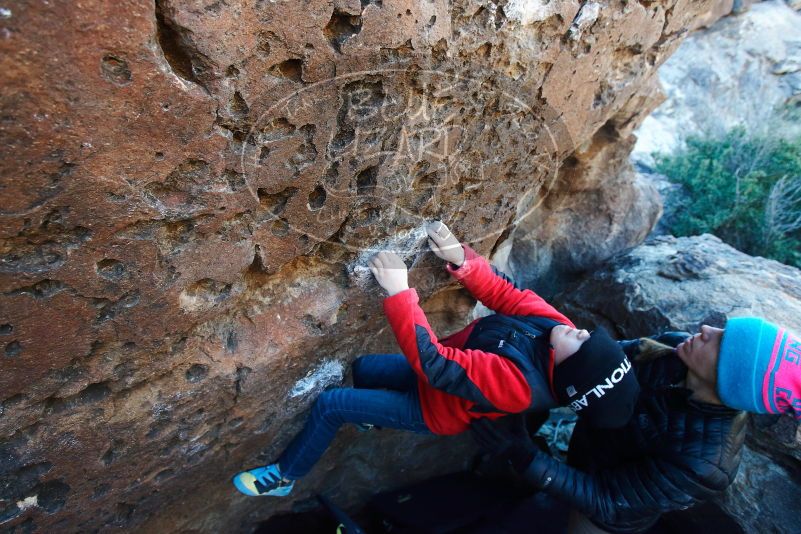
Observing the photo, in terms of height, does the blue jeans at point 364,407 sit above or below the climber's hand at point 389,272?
below

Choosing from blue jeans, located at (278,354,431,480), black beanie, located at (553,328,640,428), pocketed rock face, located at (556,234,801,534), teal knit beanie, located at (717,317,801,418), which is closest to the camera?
teal knit beanie, located at (717,317,801,418)

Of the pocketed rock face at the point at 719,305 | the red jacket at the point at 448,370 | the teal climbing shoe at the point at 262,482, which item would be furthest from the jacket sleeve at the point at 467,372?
the pocketed rock face at the point at 719,305

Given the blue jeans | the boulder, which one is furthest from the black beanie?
the boulder

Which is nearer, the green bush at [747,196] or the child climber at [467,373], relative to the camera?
the child climber at [467,373]

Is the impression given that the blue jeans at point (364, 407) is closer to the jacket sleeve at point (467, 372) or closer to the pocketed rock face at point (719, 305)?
the jacket sleeve at point (467, 372)

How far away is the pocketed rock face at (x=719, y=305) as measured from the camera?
2.24 meters

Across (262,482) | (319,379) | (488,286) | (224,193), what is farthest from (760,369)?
(262,482)

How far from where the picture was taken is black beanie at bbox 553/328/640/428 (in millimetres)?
1644

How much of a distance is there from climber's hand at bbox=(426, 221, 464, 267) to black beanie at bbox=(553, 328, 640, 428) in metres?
0.59

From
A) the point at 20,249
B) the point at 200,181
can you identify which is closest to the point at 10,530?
the point at 20,249

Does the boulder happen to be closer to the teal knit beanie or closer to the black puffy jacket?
the black puffy jacket

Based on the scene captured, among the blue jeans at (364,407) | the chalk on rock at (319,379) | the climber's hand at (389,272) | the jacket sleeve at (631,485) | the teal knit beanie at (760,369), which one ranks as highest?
the climber's hand at (389,272)

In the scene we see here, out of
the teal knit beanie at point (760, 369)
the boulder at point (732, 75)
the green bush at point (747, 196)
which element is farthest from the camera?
the boulder at point (732, 75)

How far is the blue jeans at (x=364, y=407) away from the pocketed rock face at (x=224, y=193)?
0.27 feet
